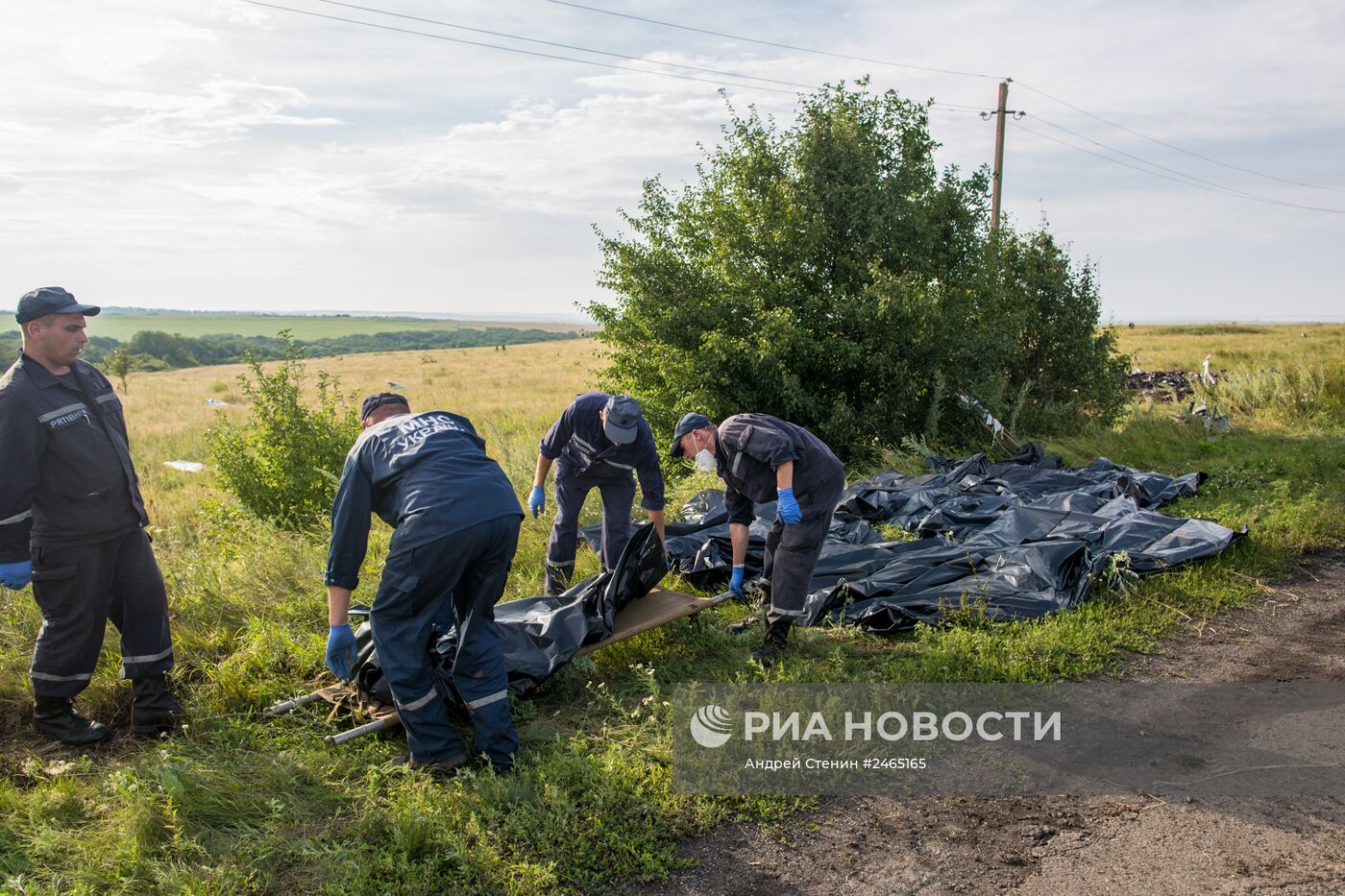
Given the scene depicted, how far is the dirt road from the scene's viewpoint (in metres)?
2.81

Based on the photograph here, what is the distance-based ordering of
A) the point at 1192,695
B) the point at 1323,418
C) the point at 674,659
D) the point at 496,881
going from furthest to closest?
the point at 1323,418, the point at 674,659, the point at 1192,695, the point at 496,881

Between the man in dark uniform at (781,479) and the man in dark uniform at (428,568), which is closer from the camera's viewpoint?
the man in dark uniform at (428,568)

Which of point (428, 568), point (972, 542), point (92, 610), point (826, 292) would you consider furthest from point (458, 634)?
point (826, 292)

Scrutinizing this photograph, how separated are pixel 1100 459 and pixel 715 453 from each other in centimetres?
536

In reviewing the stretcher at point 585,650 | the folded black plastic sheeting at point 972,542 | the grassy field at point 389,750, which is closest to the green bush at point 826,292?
the folded black plastic sheeting at point 972,542

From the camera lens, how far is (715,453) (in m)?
4.86

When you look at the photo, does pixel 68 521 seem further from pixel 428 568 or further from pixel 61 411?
pixel 428 568

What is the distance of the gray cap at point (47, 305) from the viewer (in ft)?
12.2

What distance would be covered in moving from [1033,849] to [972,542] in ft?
10.9

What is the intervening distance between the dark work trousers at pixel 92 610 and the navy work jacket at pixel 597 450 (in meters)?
2.33

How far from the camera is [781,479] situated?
4.51 m

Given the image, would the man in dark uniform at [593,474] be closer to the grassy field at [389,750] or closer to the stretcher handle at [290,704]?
the grassy field at [389,750]

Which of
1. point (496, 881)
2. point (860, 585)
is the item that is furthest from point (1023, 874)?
point (860, 585)

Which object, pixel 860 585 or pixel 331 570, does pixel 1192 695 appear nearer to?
pixel 860 585
